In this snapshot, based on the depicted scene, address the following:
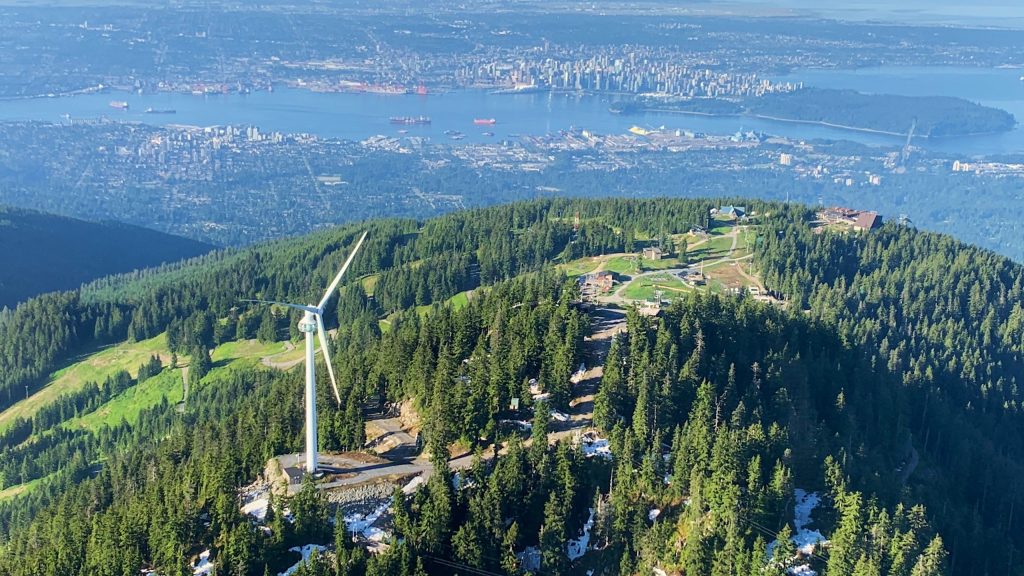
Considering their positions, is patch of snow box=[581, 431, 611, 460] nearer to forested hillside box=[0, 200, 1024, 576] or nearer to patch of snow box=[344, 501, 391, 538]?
forested hillside box=[0, 200, 1024, 576]

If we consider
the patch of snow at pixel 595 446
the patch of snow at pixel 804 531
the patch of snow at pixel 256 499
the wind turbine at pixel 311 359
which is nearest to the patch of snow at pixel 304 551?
the patch of snow at pixel 256 499

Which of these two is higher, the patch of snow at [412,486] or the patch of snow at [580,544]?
the patch of snow at [412,486]

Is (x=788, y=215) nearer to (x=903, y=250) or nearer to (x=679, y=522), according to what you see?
(x=903, y=250)

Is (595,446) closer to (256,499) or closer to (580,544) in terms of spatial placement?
(580,544)

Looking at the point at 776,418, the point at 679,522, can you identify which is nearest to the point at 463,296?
the point at 776,418

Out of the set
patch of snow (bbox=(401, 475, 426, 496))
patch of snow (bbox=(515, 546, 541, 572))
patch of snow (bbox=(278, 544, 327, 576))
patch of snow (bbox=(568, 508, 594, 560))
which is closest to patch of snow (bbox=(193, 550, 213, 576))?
patch of snow (bbox=(278, 544, 327, 576))

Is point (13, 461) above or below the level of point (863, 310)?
below

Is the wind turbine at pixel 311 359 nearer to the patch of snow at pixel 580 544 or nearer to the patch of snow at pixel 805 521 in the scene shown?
the patch of snow at pixel 580 544
